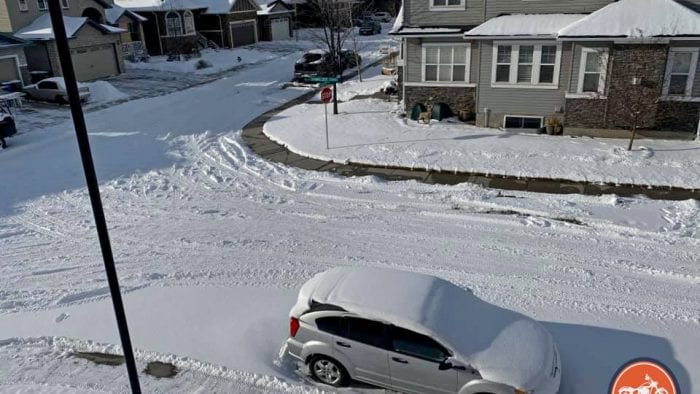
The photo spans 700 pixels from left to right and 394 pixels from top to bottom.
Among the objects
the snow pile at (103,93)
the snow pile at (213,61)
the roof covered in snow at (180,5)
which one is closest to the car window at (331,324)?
the snow pile at (103,93)

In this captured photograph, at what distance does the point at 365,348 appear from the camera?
7.84 m

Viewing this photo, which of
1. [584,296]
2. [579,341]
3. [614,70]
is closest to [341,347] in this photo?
[579,341]

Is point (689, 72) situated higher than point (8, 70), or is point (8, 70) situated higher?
point (689, 72)

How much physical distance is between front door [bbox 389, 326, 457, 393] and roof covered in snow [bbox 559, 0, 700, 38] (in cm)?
1438

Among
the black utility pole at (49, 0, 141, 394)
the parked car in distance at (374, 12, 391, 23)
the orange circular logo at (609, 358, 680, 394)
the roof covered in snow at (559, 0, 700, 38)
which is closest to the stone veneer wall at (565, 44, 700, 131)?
the roof covered in snow at (559, 0, 700, 38)

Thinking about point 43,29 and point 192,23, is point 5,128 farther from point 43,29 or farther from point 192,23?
A: point 192,23

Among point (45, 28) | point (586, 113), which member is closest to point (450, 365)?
point (586, 113)

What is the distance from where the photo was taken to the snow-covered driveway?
8820mm

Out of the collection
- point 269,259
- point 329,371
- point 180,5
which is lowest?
point 269,259

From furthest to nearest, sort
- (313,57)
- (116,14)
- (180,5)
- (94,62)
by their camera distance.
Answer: (180,5), (116,14), (94,62), (313,57)

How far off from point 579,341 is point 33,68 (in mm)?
35740

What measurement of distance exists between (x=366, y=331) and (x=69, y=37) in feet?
110

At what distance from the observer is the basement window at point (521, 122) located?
67.9 ft

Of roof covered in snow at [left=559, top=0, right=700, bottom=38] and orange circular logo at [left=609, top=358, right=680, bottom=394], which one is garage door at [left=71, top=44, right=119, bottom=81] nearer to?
roof covered in snow at [left=559, top=0, right=700, bottom=38]
